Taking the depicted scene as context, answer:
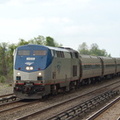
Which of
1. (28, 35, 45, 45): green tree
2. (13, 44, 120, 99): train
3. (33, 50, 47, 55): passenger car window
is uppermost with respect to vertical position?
(28, 35, 45, 45): green tree

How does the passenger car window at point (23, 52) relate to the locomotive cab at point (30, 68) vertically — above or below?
above

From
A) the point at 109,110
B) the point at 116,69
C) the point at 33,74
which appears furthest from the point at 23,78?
the point at 116,69

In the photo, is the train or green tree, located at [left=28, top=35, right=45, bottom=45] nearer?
the train

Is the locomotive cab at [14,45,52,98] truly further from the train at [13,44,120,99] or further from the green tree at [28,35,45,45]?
the green tree at [28,35,45,45]

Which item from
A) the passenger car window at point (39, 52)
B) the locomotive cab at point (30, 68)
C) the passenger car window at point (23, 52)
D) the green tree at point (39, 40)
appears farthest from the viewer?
the green tree at point (39, 40)

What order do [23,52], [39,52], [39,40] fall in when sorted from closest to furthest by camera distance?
[39,52] → [23,52] → [39,40]

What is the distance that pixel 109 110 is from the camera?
594 inches

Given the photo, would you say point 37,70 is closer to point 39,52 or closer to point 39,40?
point 39,52

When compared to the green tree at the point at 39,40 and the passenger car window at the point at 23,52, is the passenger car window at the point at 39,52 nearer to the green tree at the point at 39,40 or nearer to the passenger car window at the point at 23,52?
the passenger car window at the point at 23,52

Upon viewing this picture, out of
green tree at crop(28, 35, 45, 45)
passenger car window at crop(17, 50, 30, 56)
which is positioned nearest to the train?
passenger car window at crop(17, 50, 30, 56)

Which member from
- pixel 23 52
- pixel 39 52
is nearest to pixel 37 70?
pixel 39 52

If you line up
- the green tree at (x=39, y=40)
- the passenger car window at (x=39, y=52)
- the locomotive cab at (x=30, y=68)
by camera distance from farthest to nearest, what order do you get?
the green tree at (x=39, y=40), the passenger car window at (x=39, y=52), the locomotive cab at (x=30, y=68)

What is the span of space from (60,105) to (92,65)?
1622 centimetres

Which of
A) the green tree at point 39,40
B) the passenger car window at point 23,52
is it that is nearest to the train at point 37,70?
the passenger car window at point 23,52
